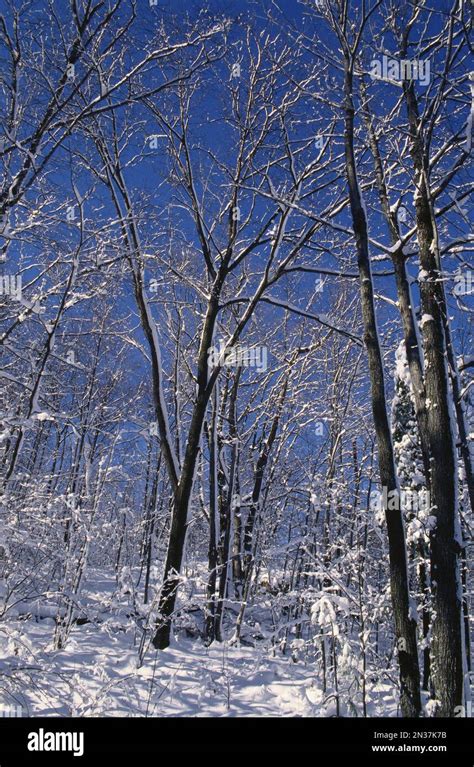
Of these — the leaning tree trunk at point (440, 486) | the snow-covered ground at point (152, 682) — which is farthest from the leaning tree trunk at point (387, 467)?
the snow-covered ground at point (152, 682)

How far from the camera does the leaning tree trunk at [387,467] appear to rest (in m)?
4.61

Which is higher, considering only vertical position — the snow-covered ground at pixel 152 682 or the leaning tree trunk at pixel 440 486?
the leaning tree trunk at pixel 440 486

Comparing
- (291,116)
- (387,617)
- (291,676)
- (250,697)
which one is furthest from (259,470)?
(291,116)

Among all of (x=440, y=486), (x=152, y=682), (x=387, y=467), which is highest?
(x=387, y=467)

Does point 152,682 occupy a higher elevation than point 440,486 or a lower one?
lower

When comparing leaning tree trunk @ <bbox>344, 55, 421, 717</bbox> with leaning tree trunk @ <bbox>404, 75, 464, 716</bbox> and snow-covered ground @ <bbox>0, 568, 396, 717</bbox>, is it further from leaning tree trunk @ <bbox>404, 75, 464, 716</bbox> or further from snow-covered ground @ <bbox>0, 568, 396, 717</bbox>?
snow-covered ground @ <bbox>0, 568, 396, 717</bbox>

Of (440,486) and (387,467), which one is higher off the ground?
(387,467)

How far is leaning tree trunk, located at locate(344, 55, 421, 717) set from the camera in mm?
4605

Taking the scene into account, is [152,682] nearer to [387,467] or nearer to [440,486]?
[387,467]

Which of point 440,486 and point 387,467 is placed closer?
point 440,486

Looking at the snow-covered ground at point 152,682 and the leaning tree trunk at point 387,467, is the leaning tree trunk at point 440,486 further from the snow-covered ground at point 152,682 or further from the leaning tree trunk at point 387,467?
the snow-covered ground at point 152,682

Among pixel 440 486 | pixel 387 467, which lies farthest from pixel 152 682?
pixel 440 486

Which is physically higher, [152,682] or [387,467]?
[387,467]

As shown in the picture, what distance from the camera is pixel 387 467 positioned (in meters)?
5.31
